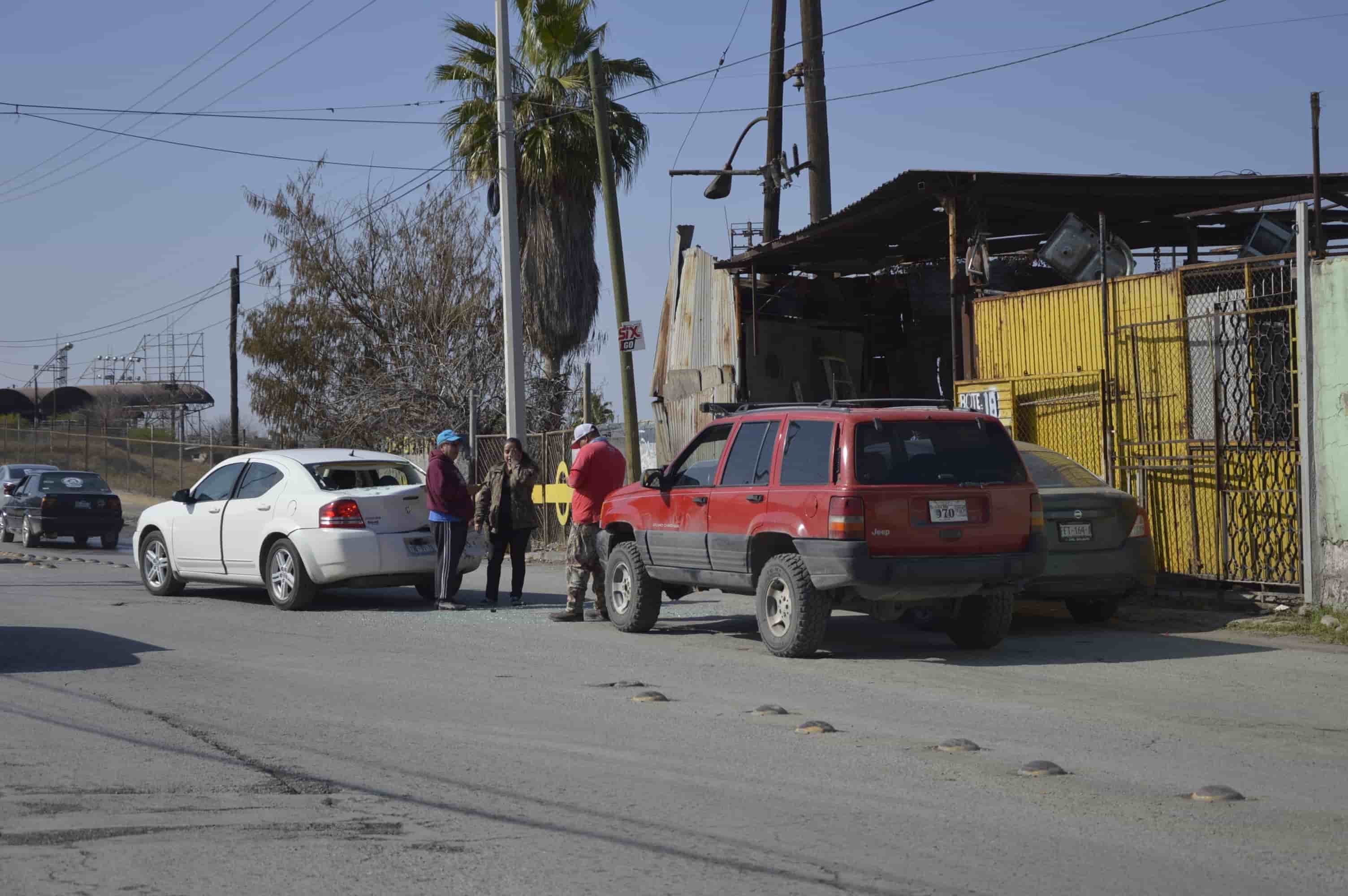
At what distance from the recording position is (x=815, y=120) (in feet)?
74.9

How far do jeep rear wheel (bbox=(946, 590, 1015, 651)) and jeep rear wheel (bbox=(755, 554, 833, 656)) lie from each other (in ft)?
3.75

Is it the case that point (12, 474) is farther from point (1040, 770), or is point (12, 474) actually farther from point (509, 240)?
point (1040, 770)

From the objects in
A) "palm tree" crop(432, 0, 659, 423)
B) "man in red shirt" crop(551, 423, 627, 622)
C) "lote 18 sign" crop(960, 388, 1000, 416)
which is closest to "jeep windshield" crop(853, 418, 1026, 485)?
"man in red shirt" crop(551, 423, 627, 622)

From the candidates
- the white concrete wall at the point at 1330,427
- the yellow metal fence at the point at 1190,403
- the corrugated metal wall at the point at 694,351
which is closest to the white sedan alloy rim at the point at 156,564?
the corrugated metal wall at the point at 694,351

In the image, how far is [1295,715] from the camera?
831 cm

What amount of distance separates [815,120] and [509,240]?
529 centimetres

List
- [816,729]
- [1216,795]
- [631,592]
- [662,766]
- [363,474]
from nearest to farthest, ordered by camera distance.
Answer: [1216,795] < [662,766] < [816,729] < [631,592] < [363,474]

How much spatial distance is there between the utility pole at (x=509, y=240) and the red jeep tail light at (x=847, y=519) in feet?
35.2

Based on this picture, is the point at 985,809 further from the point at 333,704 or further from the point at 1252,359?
the point at 1252,359

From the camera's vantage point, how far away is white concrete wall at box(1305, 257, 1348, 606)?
12008 mm

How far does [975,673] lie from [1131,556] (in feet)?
9.25

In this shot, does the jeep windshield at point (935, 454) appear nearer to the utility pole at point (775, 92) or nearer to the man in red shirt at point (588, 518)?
the man in red shirt at point (588, 518)

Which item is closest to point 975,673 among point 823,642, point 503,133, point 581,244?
point 823,642

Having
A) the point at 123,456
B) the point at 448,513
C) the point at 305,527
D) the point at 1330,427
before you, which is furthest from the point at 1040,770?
the point at 123,456
